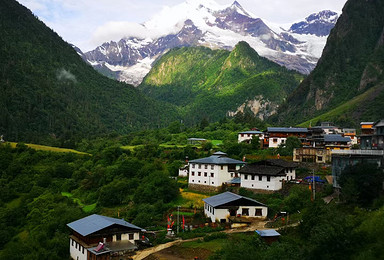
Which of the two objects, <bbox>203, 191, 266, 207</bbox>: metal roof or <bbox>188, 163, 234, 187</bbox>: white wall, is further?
<bbox>188, 163, 234, 187</bbox>: white wall

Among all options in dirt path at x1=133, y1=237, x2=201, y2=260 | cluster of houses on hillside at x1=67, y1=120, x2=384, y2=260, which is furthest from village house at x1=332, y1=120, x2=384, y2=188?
dirt path at x1=133, y1=237, x2=201, y2=260

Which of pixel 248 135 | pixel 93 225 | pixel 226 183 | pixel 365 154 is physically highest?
pixel 248 135

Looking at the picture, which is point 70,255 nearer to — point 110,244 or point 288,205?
point 110,244

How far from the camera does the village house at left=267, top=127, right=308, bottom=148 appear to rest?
91.1m

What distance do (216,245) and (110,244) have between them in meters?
11.6

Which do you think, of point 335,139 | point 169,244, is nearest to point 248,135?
point 335,139

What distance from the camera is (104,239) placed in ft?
138

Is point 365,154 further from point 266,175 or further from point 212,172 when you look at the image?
point 212,172

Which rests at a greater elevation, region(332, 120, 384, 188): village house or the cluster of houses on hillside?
region(332, 120, 384, 188): village house

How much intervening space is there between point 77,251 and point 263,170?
27.8 m

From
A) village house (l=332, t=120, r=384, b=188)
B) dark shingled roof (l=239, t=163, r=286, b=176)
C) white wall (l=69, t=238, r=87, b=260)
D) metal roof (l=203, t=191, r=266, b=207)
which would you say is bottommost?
white wall (l=69, t=238, r=87, b=260)

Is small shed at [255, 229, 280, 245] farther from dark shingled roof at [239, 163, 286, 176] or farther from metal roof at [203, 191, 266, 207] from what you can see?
dark shingled roof at [239, 163, 286, 176]

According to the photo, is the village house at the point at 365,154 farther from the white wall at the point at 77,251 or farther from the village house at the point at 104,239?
the white wall at the point at 77,251

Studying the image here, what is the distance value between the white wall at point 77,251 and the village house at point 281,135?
55.8 metres
